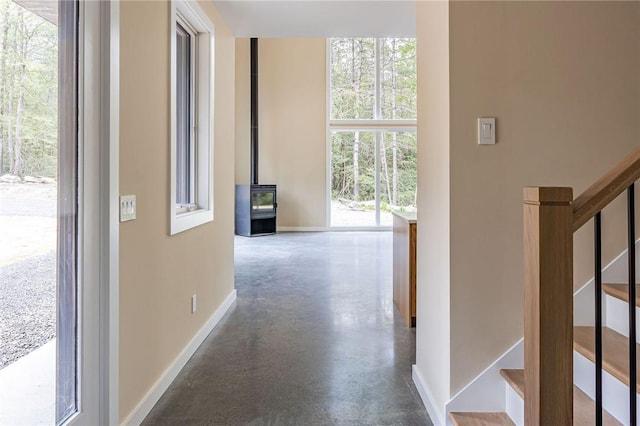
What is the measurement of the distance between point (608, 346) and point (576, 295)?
272 millimetres

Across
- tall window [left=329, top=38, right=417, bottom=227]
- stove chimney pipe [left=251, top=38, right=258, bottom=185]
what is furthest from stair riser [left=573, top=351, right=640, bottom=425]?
tall window [left=329, top=38, right=417, bottom=227]

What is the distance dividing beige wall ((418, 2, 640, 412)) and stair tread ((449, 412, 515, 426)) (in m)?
0.13

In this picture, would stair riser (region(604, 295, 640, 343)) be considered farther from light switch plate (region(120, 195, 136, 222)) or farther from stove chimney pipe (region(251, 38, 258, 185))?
stove chimney pipe (region(251, 38, 258, 185))

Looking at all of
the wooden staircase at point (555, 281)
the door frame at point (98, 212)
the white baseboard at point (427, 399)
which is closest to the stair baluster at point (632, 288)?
the wooden staircase at point (555, 281)

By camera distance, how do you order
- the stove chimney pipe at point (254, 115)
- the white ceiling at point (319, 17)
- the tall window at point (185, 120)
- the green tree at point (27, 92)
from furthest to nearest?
the stove chimney pipe at point (254, 115) < the white ceiling at point (319, 17) < the tall window at point (185, 120) < the green tree at point (27, 92)

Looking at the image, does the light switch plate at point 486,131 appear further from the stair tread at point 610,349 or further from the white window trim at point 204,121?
the white window trim at point 204,121

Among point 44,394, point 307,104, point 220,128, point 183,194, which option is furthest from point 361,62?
point 44,394

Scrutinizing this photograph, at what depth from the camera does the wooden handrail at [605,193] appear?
41.3 inches

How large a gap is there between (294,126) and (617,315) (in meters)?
8.81

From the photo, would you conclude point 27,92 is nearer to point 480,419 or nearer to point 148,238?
point 148,238

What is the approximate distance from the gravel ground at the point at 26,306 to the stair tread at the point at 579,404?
1851 millimetres

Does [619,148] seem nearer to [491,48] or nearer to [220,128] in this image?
[491,48]

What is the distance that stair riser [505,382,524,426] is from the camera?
1626mm

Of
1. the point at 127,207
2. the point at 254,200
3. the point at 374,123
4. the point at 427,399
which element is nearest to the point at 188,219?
the point at 127,207
